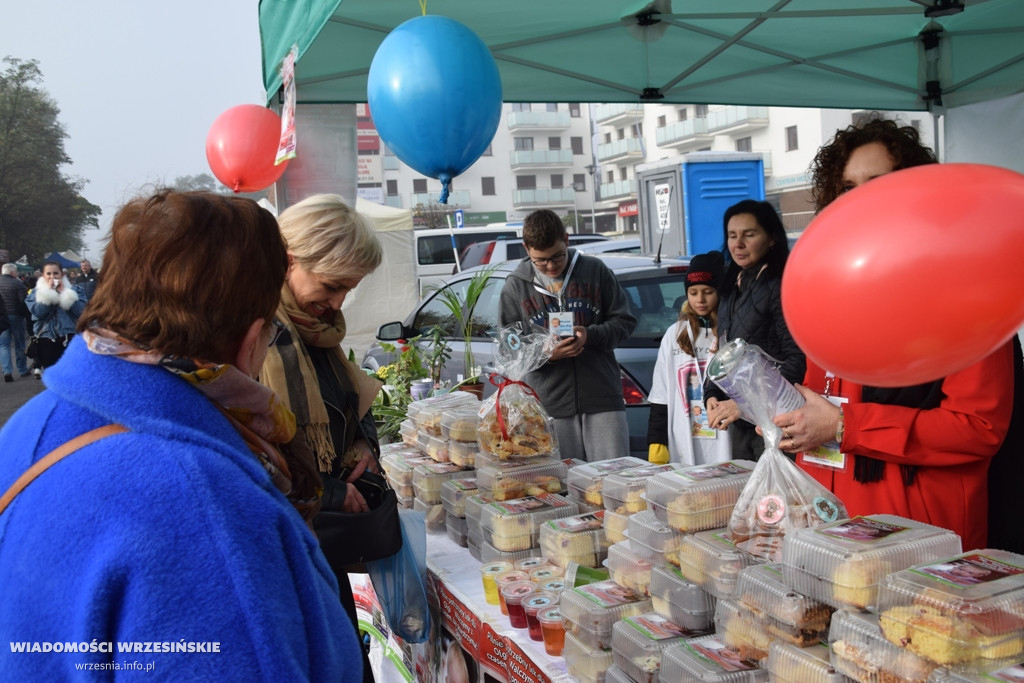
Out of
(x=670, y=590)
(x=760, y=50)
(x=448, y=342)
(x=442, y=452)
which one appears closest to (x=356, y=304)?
(x=448, y=342)

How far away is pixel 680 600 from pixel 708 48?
4.00 meters

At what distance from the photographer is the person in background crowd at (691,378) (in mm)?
3639

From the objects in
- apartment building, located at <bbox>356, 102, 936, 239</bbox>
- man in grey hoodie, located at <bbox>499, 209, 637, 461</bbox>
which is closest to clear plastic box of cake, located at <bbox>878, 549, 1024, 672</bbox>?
man in grey hoodie, located at <bbox>499, 209, 637, 461</bbox>

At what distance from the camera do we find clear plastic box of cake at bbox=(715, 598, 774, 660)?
5.00 ft

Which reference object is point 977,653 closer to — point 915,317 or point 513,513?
point 915,317

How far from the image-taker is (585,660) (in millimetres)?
1794

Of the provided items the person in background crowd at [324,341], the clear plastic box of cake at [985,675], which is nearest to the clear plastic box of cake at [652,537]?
the clear plastic box of cake at [985,675]

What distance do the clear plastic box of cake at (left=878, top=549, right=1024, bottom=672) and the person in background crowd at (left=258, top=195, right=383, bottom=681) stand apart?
1.40m

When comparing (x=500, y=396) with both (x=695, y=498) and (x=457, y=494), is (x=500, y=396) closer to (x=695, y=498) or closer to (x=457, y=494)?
(x=457, y=494)

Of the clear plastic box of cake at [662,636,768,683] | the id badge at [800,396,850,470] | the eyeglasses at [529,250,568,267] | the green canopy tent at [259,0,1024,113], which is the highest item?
the green canopy tent at [259,0,1024,113]

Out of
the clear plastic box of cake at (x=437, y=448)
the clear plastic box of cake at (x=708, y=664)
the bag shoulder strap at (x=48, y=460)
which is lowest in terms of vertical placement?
the clear plastic box of cake at (x=708, y=664)

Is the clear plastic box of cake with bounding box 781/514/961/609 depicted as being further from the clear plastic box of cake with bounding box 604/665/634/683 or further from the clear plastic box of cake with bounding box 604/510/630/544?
the clear plastic box of cake with bounding box 604/510/630/544

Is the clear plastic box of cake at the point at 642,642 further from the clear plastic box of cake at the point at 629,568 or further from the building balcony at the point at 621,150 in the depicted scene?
the building balcony at the point at 621,150

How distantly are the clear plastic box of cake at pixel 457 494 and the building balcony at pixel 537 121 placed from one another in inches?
2349
